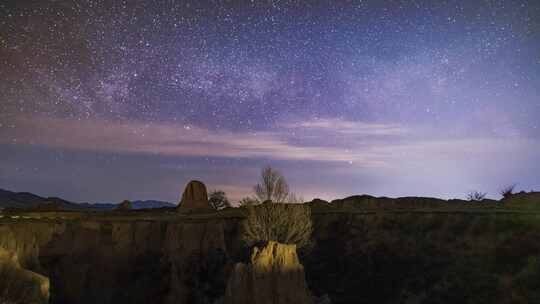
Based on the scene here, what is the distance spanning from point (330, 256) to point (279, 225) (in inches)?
372

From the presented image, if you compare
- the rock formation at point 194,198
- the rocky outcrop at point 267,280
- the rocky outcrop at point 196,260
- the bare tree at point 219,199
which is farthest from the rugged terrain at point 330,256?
the bare tree at point 219,199

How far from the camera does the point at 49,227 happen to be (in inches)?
1666

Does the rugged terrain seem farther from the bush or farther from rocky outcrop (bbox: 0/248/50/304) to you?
rocky outcrop (bbox: 0/248/50/304)

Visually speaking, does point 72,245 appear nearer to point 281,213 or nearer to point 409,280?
point 281,213

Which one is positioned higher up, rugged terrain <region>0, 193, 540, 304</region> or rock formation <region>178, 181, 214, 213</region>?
rock formation <region>178, 181, 214, 213</region>

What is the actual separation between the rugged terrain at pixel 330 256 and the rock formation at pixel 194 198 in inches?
490

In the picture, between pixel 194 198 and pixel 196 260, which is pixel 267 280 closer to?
pixel 196 260

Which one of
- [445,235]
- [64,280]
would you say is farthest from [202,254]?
[445,235]

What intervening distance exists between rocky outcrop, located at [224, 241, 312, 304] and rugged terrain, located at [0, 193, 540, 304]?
599 cm

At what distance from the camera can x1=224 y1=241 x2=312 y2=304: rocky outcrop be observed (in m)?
26.7

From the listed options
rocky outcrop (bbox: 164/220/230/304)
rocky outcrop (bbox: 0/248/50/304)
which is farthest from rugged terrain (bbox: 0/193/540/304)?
rocky outcrop (bbox: 0/248/50/304)

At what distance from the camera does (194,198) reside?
61906 mm

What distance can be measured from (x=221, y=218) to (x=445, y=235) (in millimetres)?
24657

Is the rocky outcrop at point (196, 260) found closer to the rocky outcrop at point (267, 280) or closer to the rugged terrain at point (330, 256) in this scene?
the rugged terrain at point (330, 256)
